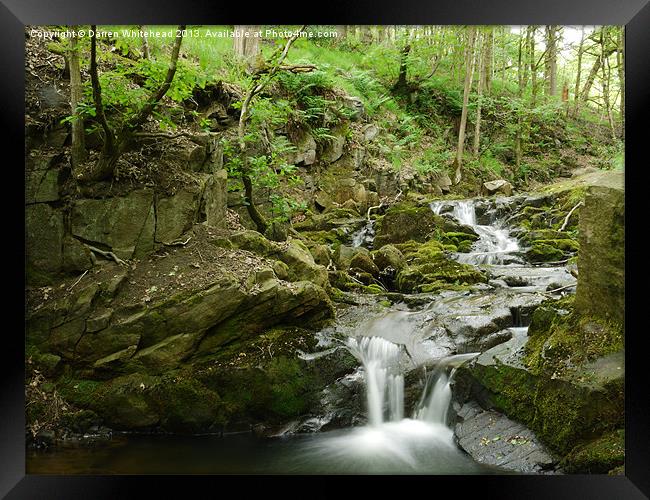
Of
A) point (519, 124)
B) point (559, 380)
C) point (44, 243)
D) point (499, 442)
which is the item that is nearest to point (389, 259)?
point (499, 442)

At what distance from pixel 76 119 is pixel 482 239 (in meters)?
8.89

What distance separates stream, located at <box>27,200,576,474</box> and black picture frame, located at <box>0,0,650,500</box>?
0.49 metres

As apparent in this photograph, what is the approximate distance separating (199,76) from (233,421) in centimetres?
352

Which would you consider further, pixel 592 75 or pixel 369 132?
pixel 369 132

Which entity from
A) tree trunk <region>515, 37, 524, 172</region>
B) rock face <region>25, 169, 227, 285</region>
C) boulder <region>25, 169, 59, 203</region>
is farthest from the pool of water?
tree trunk <region>515, 37, 524, 172</region>

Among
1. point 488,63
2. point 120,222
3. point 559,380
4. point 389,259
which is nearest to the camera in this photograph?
point 559,380

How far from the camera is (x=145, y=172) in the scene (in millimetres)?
4773

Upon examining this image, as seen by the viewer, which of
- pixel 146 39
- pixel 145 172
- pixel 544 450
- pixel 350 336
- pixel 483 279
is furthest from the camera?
pixel 483 279

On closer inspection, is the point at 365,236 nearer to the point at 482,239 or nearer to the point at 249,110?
the point at 482,239
